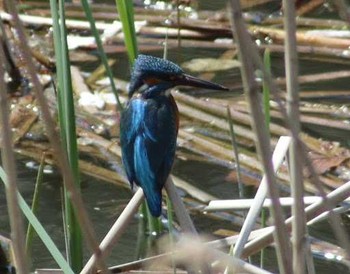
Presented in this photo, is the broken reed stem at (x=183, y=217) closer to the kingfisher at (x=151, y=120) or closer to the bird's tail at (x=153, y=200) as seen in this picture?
the bird's tail at (x=153, y=200)

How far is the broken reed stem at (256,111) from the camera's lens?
68.8 inches

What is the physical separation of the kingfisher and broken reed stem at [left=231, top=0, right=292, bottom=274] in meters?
0.92

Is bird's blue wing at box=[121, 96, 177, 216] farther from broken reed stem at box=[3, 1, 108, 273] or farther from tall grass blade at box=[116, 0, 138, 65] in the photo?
broken reed stem at box=[3, 1, 108, 273]

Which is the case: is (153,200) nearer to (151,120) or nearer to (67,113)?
(67,113)

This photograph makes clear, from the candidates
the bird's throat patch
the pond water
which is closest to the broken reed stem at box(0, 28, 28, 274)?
the bird's throat patch

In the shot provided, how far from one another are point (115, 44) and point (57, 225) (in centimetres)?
144

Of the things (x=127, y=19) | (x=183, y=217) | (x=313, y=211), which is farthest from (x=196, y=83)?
(x=313, y=211)

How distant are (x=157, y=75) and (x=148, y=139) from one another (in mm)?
233

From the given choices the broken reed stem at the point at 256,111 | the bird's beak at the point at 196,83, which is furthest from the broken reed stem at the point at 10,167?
the bird's beak at the point at 196,83

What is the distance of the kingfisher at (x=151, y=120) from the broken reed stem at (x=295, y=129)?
32.3 inches

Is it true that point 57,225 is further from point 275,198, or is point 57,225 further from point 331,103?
point 275,198

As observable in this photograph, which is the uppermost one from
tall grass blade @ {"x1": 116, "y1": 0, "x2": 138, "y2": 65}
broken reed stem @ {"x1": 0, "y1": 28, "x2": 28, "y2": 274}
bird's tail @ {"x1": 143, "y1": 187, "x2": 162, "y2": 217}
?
tall grass blade @ {"x1": 116, "y1": 0, "x2": 138, "y2": 65}

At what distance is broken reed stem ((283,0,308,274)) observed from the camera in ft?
5.99

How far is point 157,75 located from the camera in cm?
318
